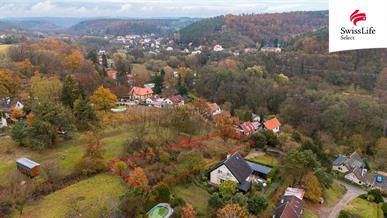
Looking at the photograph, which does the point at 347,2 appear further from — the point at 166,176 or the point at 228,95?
the point at 228,95

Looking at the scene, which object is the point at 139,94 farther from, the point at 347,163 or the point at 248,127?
the point at 347,163

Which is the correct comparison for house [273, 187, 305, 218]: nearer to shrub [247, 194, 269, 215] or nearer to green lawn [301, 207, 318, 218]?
green lawn [301, 207, 318, 218]

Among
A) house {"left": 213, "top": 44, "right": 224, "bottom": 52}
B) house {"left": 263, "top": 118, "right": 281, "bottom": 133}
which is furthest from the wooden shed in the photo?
house {"left": 213, "top": 44, "right": 224, "bottom": 52}

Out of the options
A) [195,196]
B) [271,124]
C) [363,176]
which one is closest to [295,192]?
[195,196]

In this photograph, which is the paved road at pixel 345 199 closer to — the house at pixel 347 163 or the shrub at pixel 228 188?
the house at pixel 347 163

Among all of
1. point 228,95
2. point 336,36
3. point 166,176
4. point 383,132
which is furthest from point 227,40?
point 336,36
